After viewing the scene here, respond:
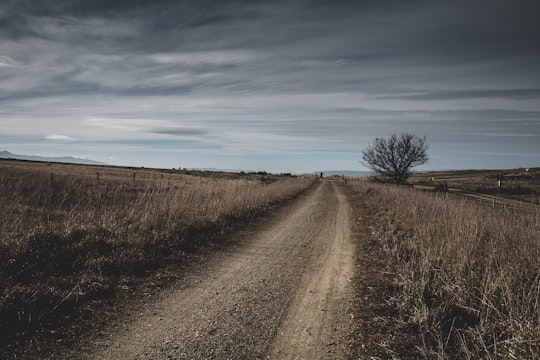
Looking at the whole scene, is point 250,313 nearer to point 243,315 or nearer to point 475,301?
point 243,315

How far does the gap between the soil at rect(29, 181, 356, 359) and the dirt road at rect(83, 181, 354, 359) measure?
0.01m

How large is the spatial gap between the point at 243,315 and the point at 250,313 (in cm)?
13

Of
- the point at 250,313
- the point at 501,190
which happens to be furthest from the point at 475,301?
the point at 501,190

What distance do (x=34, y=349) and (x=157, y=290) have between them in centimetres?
221

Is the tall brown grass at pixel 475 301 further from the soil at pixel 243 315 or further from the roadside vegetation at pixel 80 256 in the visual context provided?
the roadside vegetation at pixel 80 256

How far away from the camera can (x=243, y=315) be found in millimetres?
4879

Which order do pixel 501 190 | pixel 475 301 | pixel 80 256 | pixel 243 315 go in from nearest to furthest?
pixel 475 301 < pixel 243 315 < pixel 80 256 < pixel 501 190

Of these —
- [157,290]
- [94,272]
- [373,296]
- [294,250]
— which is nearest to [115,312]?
[157,290]

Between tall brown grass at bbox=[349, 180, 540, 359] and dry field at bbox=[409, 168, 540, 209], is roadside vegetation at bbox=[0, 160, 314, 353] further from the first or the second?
dry field at bbox=[409, 168, 540, 209]

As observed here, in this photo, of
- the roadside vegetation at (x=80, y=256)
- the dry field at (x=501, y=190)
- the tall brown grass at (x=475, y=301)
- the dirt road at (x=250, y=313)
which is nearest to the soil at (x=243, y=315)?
the dirt road at (x=250, y=313)

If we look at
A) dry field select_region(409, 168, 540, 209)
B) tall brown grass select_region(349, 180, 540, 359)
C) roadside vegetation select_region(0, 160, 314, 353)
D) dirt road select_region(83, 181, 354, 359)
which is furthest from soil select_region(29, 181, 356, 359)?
dry field select_region(409, 168, 540, 209)

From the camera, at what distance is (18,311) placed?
14.2 ft

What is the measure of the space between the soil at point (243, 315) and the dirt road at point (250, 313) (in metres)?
0.01

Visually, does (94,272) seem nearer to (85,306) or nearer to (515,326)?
(85,306)
